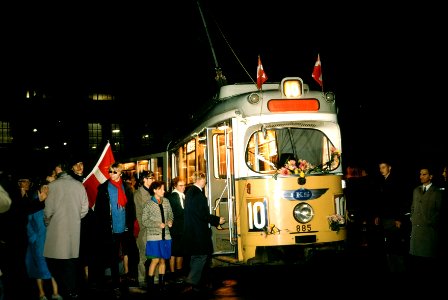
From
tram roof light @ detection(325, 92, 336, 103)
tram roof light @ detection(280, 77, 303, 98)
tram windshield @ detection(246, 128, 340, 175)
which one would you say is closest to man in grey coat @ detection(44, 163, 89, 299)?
tram windshield @ detection(246, 128, 340, 175)

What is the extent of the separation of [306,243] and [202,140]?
304 cm

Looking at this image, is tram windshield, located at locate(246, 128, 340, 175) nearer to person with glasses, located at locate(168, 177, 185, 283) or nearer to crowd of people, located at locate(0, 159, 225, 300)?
crowd of people, located at locate(0, 159, 225, 300)

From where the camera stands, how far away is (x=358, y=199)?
11750mm

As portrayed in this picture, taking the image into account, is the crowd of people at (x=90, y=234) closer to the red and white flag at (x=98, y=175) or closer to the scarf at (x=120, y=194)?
the scarf at (x=120, y=194)

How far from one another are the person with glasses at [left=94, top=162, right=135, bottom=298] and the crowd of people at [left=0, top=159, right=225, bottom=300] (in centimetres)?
2

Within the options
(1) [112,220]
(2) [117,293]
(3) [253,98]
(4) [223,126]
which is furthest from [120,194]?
(3) [253,98]

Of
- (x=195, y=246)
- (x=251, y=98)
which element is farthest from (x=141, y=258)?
(x=251, y=98)

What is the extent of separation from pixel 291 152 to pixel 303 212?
112 cm

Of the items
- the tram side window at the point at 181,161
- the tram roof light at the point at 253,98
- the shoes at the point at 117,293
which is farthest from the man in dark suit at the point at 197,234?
the tram side window at the point at 181,161

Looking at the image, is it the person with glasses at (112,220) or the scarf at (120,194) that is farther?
the scarf at (120,194)

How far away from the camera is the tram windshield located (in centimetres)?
893

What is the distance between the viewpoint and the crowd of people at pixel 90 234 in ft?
23.0

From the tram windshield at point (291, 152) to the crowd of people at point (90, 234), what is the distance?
1187 millimetres

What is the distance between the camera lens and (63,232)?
22.8 ft
